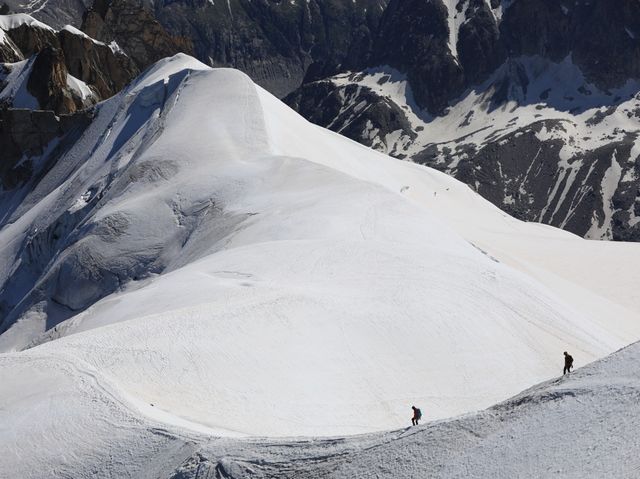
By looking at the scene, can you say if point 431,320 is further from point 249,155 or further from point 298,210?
point 249,155

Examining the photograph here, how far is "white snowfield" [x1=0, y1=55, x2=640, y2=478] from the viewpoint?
3178cm

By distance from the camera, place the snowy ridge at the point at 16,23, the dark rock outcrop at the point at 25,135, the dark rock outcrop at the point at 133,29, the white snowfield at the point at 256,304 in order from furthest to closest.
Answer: the dark rock outcrop at the point at 133,29 < the snowy ridge at the point at 16,23 < the dark rock outcrop at the point at 25,135 < the white snowfield at the point at 256,304

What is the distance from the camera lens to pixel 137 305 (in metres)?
47.0

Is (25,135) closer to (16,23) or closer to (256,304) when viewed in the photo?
(16,23)

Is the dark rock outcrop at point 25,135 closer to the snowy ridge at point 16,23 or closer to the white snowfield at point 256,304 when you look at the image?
the white snowfield at point 256,304

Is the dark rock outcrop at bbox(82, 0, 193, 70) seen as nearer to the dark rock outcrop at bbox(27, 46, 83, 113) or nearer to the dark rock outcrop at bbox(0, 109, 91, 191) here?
the dark rock outcrop at bbox(27, 46, 83, 113)

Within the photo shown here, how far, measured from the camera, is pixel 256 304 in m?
42.1

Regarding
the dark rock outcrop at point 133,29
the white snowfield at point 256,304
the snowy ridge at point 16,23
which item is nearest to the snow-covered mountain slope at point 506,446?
the white snowfield at point 256,304

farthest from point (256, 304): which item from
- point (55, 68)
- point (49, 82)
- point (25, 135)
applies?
point (49, 82)

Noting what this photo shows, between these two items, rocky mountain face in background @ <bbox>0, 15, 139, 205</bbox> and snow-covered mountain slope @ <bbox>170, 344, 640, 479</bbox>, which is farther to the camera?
rocky mountain face in background @ <bbox>0, 15, 139, 205</bbox>

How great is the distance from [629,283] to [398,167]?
1393 inches

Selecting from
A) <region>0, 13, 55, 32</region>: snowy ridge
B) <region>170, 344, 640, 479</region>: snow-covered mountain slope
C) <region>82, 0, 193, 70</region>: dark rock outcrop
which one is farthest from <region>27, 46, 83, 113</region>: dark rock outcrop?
<region>170, 344, 640, 479</region>: snow-covered mountain slope

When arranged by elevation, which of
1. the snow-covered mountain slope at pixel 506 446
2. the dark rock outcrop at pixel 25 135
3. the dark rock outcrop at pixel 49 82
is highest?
Answer: the snow-covered mountain slope at pixel 506 446

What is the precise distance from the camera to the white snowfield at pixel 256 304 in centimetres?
3178
